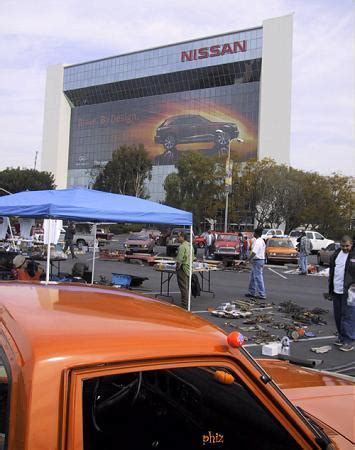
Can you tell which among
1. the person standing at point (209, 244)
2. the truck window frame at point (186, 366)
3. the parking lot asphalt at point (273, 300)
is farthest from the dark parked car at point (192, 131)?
the truck window frame at point (186, 366)

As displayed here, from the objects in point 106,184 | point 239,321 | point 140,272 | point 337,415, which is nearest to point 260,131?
point 106,184

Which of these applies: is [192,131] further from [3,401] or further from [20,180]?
[3,401]

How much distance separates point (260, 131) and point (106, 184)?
3044cm

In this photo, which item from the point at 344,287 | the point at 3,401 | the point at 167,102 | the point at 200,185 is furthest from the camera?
the point at 167,102

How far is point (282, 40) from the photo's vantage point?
74.1 metres

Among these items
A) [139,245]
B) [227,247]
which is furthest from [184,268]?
[139,245]

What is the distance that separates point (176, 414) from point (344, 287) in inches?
239

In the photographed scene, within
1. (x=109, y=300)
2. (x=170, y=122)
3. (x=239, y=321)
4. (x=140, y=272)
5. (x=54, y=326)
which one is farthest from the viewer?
(x=170, y=122)

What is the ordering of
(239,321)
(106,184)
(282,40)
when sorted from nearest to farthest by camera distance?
(239,321), (106,184), (282,40)

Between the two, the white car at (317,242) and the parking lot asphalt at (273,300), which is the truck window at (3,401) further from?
the white car at (317,242)

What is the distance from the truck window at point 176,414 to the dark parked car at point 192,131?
80.2 metres

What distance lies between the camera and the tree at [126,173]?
58875 millimetres

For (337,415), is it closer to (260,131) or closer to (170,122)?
(260,131)

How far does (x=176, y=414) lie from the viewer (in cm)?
204
